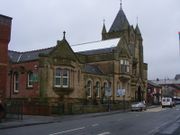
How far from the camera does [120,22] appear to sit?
72.3 metres

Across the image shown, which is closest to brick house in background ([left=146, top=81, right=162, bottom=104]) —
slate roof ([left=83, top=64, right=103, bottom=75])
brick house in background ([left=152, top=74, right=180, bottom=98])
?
slate roof ([left=83, top=64, right=103, bottom=75])

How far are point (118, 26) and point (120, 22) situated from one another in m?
1.15

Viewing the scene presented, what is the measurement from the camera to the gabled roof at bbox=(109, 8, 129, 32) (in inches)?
2778

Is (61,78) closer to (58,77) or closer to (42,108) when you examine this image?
(58,77)

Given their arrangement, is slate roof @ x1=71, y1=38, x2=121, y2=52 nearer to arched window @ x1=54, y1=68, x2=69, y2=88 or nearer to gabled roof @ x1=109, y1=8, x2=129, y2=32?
gabled roof @ x1=109, y1=8, x2=129, y2=32

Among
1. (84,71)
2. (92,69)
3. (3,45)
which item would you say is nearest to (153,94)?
(92,69)

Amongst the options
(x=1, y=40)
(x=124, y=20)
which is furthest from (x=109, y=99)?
(x=1, y=40)

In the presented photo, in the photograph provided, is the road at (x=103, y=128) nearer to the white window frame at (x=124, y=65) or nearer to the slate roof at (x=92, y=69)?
the slate roof at (x=92, y=69)

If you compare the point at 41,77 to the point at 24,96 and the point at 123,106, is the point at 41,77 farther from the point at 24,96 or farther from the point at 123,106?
the point at 123,106

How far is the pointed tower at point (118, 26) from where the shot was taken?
69.6 metres

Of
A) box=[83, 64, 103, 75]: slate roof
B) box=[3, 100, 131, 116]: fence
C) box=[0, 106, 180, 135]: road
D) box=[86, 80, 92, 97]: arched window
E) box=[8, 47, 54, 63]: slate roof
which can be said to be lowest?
box=[0, 106, 180, 135]: road

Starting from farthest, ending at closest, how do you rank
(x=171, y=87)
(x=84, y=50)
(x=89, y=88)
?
(x=171, y=87) < (x=84, y=50) < (x=89, y=88)

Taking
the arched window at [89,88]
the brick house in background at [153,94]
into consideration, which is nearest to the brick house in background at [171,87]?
the brick house in background at [153,94]

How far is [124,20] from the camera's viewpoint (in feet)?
236
